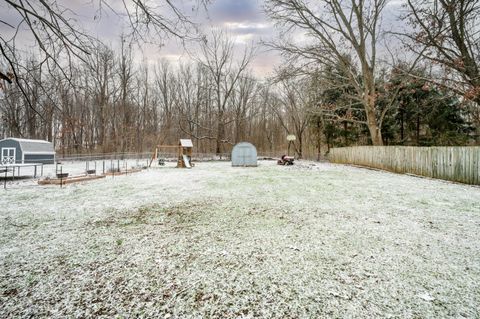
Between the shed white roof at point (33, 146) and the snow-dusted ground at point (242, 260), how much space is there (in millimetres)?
18696

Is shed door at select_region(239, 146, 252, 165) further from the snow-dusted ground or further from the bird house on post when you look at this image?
the snow-dusted ground

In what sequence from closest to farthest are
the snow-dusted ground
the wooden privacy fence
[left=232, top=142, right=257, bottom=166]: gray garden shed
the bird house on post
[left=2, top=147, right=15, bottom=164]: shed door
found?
the snow-dusted ground < the wooden privacy fence < [left=2, top=147, right=15, bottom=164]: shed door < the bird house on post < [left=232, top=142, right=257, bottom=166]: gray garden shed

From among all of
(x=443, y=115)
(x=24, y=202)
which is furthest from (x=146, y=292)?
(x=443, y=115)

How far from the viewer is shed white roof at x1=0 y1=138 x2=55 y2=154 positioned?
19.4m

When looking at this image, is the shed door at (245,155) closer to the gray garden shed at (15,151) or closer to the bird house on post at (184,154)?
the bird house on post at (184,154)

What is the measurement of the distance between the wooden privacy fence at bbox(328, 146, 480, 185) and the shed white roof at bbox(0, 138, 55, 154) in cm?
2812

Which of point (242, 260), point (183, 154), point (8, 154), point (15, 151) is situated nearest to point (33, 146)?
point (15, 151)

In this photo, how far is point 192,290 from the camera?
2459 mm

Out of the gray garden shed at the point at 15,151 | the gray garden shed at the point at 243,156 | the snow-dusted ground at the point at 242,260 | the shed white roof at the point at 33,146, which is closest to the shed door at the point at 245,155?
the gray garden shed at the point at 243,156

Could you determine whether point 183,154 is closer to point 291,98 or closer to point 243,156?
point 243,156

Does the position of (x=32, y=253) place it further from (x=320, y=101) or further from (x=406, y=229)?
Result: (x=320, y=101)

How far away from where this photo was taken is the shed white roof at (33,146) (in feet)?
63.6

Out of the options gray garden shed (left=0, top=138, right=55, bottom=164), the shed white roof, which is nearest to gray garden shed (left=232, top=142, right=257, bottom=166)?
gray garden shed (left=0, top=138, right=55, bottom=164)

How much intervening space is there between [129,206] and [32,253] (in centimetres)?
267
